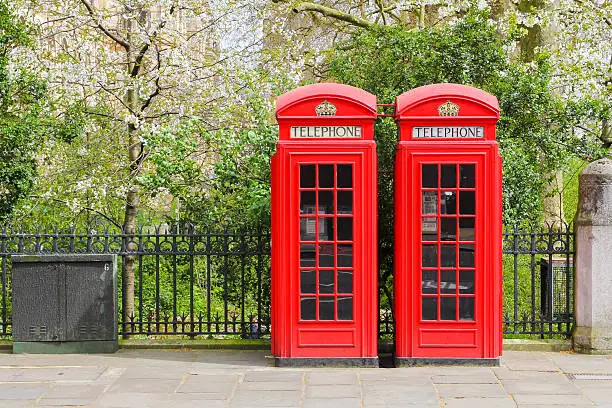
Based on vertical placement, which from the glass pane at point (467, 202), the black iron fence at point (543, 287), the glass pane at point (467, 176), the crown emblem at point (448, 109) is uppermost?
the crown emblem at point (448, 109)

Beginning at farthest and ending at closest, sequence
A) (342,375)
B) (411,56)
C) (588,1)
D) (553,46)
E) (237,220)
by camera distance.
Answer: (553,46) → (588,1) → (411,56) → (237,220) → (342,375)

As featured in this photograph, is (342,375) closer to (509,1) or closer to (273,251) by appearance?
(273,251)

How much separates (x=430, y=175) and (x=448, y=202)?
12.2 inches

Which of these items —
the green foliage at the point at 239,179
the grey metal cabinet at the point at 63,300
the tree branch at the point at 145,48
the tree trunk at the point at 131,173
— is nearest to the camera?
the grey metal cabinet at the point at 63,300

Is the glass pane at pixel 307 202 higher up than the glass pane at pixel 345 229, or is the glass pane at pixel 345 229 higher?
the glass pane at pixel 307 202

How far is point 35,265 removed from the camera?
9625mm

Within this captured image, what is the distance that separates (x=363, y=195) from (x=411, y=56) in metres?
3.92

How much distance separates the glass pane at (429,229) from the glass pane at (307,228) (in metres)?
1.04

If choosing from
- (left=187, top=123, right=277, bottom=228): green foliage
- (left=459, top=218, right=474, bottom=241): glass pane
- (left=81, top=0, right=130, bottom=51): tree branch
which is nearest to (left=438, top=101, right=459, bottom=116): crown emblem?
(left=459, top=218, right=474, bottom=241): glass pane

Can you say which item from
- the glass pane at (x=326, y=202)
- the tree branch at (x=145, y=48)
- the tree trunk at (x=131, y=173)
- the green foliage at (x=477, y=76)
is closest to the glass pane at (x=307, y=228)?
the glass pane at (x=326, y=202)

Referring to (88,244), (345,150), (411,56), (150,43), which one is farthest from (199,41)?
(345,150)

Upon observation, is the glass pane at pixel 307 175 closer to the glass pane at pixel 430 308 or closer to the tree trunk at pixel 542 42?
the glass pane at pixel 430 308

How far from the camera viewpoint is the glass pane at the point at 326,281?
348 inches

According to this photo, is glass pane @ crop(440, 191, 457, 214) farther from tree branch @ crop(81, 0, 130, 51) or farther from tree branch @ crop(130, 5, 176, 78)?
tree branch @ crop(81, 0, 130, 51)
